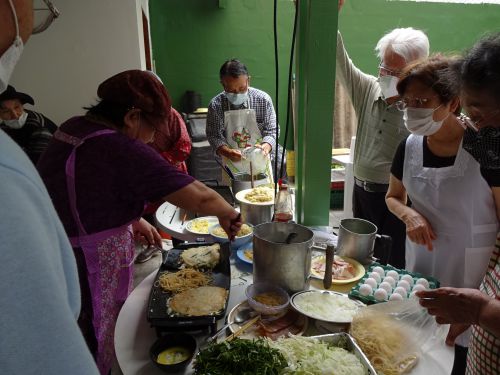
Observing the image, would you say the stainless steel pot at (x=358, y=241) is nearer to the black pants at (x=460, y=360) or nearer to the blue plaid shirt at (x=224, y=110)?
the black pants at (x=460, y=360)

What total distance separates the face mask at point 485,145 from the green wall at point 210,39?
4.85 metres

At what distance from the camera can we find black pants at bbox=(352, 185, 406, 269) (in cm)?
262

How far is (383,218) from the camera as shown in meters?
2.75

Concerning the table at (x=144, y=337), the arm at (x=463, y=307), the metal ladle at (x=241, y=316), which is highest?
the arm at (x=463, y=307)

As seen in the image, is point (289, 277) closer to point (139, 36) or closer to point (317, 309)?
point (317, 309)

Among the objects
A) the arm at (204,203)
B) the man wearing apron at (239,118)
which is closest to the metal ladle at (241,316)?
the arm at (204,203)

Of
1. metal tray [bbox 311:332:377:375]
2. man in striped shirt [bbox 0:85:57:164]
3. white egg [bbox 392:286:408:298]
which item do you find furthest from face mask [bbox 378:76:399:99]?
man in striped shirt [bbox 0:85:57:164]

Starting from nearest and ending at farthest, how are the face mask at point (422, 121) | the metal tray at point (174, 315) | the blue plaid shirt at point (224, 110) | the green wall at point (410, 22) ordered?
the metal tray at point (174, 315) → the face mask at point (422, 121) → the blue plaid shirt at point (224, 110) → the green wall at point (410, 22)

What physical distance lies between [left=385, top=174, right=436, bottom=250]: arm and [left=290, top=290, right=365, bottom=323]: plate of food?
58 cm

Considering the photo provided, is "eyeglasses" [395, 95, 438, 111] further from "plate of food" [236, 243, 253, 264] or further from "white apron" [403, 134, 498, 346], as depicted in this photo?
"plate of food" [236, 243, 253, 264]

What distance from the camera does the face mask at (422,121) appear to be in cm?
169

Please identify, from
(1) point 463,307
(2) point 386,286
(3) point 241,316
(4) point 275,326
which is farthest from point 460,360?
(3) point 241,316

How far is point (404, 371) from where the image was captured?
3.58ft

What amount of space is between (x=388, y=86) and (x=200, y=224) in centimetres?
169
